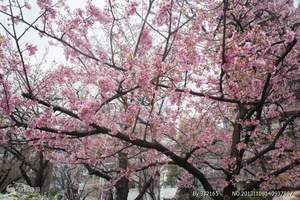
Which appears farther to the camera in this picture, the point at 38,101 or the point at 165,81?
the point at 165,81

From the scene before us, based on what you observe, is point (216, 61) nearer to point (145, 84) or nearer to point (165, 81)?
point (165, 81)

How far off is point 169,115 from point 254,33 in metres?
3.58

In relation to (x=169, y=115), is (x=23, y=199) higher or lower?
lower

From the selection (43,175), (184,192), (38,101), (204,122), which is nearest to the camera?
(38,101)

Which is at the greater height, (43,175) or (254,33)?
(254,33)

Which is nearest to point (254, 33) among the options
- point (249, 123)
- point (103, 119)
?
point (249, 123)

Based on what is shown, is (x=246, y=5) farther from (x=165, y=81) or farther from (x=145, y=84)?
(x=145, y=84)

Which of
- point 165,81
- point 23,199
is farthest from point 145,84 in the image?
point 23,199

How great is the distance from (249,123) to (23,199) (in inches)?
226

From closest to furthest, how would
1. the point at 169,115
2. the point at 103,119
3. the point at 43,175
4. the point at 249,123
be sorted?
the point at 103,119
the point at 249,123
the point at 169,115
the point at 43,175

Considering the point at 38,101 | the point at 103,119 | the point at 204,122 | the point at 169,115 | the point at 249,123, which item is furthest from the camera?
the point at 204,122

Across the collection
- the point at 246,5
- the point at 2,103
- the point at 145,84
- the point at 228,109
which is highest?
the point at 246,5

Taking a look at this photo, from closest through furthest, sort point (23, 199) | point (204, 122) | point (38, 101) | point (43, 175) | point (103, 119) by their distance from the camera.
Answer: point (38, 101) < point (103, 119) < point (23, 199) < point (204, 122) < point (43, 175)

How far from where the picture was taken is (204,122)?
12023 mm
